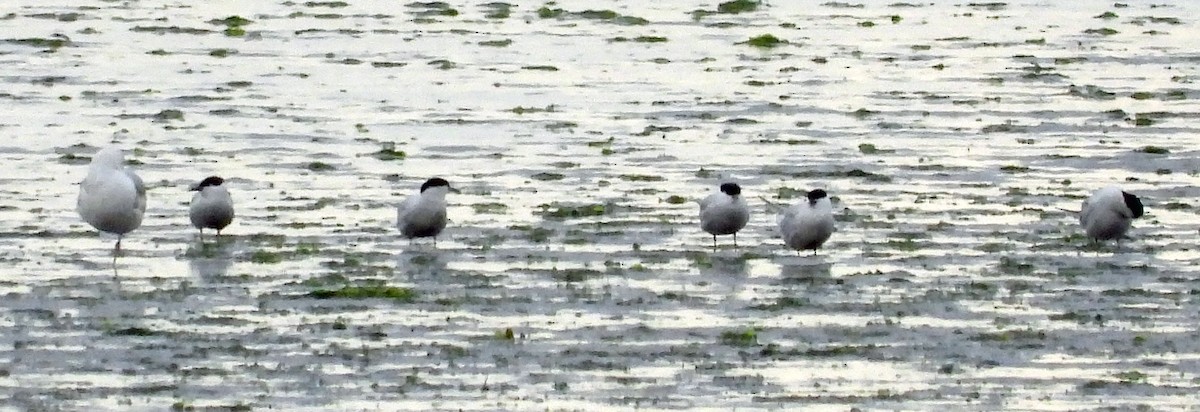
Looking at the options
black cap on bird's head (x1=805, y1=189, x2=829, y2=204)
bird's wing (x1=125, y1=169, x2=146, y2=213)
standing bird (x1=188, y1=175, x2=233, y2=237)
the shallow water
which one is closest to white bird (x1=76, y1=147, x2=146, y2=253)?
bird's wing (x1=125, y1=169, x2=146, y2=213)

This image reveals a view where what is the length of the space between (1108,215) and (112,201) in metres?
5.93

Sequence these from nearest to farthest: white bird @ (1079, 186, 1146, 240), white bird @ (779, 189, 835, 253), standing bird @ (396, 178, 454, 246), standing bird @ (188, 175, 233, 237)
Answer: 1. white bird @ (779, 189, 835, 253)
2. standing bird @ (396, 178, 454, 246)
3. white bird @ (1079, 186, 1146, 240)
4. standing bird @ (188, 175, 233, 237)

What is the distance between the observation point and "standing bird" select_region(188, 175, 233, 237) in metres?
15.6

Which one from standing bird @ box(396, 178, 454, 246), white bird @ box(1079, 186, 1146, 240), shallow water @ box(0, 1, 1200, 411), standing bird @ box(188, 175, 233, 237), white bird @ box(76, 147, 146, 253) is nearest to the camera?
shallow water @ box(0, 1, 1200, 411)

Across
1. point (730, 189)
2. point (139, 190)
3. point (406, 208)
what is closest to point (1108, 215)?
point (730, 189)

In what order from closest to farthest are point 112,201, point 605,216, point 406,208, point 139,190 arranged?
point 112,201 < point 406,208 < point 139,190 < point 605,216

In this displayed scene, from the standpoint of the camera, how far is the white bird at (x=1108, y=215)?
15312 millimetres

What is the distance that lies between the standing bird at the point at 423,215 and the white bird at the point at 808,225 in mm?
2065

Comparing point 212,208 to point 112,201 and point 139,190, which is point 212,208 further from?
point 112,201

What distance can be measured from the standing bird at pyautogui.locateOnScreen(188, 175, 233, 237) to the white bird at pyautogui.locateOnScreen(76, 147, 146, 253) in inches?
12.8

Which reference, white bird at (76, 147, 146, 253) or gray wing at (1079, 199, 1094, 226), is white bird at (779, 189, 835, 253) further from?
white bird at (76, 147, 146, 253)

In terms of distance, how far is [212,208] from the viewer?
15609mm

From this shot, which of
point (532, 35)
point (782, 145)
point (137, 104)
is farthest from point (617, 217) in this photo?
point (532, 35)

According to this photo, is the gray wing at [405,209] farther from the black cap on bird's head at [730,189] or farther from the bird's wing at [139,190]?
the black cap on bird's head at [730,189]
